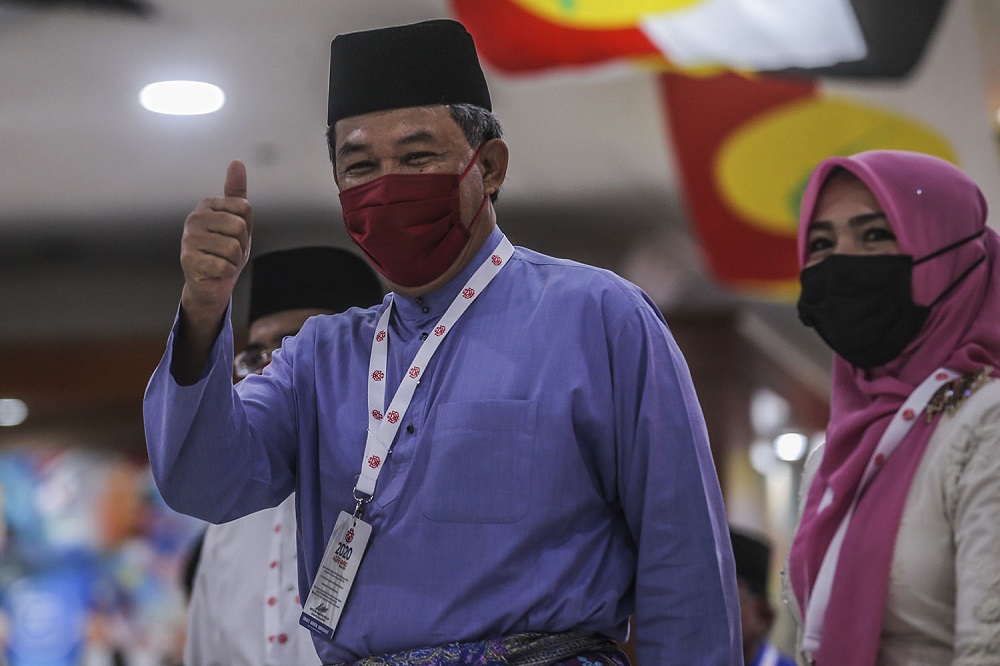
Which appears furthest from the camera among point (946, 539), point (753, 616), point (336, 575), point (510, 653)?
point (753, 616)

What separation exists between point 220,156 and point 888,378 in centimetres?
447

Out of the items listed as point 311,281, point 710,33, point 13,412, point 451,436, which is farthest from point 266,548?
point 13,412

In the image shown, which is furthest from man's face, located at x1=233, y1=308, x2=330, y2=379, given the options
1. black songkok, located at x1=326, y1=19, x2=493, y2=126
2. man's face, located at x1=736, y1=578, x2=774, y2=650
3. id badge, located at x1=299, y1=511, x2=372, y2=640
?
man's face, located at x1=736, y1=578, x2=774, y2=650

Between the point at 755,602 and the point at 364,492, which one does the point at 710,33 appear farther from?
the point at 364,492

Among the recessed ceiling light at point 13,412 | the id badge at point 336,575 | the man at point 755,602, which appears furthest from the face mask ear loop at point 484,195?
the recessed ceiling light at point 13,412

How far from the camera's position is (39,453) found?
696cm

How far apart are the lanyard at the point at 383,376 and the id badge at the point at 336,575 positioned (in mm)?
35

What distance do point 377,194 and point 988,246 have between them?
3.73 ft

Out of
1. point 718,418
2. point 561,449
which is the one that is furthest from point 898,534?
point 718,418

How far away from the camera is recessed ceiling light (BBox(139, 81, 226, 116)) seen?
5.48 meters

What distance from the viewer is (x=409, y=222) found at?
5.07 feet

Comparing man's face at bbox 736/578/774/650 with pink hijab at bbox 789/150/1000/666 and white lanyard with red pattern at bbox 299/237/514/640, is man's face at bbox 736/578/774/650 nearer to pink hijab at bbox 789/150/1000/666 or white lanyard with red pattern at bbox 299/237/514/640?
pink hijab at bbox 789/150/1000/666

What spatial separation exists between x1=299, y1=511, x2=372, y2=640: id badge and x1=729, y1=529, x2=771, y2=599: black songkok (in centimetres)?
207

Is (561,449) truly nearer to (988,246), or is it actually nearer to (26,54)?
(988,246)
